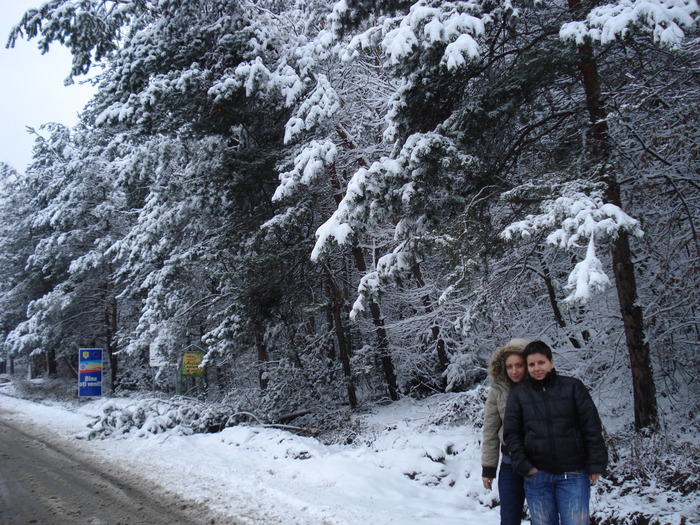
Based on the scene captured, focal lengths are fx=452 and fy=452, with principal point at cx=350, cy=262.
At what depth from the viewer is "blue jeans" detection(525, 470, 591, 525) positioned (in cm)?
321

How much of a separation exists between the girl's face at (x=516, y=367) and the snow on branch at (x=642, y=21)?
3.74m

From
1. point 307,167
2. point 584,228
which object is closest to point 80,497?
point 307,167

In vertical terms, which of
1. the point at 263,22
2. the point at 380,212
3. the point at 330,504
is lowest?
the point at 330,504

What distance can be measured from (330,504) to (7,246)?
32.1 meters

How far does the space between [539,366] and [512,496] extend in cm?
127

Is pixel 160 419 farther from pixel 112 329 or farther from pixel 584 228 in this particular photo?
pixel 112 329

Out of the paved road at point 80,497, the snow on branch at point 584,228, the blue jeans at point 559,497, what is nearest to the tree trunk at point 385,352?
the paved road at point 80,497

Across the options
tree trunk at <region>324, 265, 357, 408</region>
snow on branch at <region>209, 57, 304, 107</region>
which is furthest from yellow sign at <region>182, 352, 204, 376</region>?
snow on branch at <region>209, 57, 304, 107</region>

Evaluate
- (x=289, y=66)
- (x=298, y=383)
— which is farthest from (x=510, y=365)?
(x=298, y=383)

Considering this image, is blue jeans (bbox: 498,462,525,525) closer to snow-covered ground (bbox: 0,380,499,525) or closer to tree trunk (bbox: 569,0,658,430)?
snow-covered ground (bbox: 0,380,499,525)

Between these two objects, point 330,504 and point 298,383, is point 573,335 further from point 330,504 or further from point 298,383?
point 298,383

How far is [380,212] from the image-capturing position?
24.8 feet

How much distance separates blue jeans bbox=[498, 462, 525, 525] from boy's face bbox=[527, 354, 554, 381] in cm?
94

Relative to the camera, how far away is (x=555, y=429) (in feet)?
10.6
